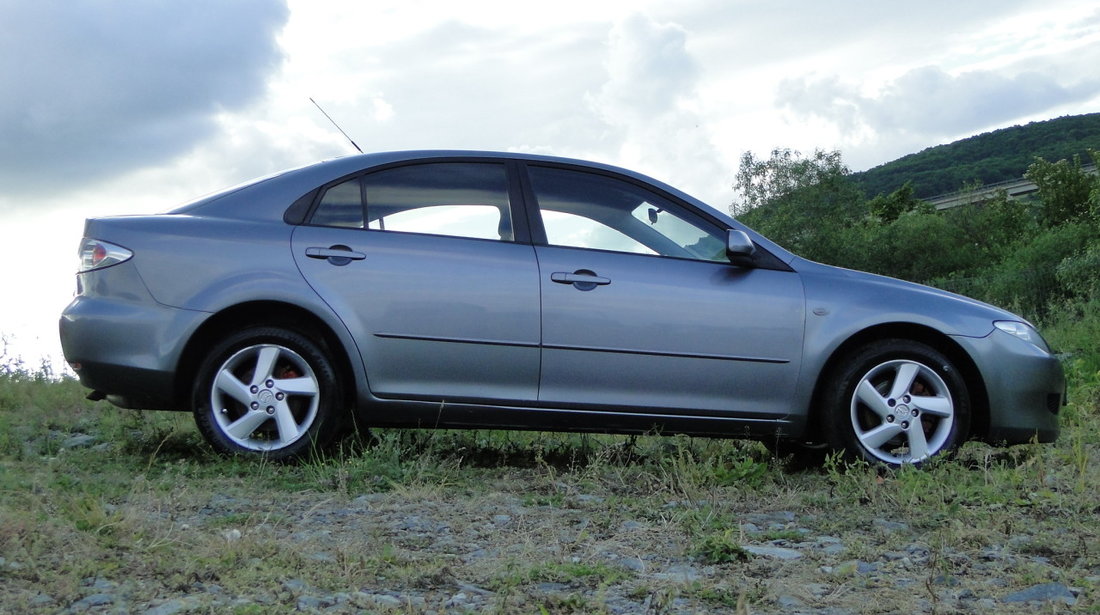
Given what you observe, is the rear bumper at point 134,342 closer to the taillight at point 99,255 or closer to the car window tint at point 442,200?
the taillight at point 99,255

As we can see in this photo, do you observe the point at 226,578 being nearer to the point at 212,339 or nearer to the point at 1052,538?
the point at 212,339

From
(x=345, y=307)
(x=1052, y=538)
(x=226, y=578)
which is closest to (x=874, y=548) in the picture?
(x=1052, y=538)

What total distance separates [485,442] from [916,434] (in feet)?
8.03

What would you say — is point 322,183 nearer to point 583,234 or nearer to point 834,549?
point 583,234

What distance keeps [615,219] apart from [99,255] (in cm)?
258

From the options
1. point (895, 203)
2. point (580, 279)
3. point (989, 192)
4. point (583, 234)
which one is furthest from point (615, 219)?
point (895, 203)

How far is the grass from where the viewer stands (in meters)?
3.45

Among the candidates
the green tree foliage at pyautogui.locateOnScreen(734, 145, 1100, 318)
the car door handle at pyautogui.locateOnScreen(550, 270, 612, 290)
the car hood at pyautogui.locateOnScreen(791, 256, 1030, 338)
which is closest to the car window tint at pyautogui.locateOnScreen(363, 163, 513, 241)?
the car door handle at pyautogui.locateOnScreen(550, 270, 612, 290)

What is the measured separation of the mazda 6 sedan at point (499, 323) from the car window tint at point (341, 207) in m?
0.01

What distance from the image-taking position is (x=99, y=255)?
18.1 ft

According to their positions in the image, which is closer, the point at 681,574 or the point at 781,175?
the point at 681,574

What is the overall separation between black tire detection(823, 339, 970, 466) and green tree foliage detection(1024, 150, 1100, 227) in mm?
57701

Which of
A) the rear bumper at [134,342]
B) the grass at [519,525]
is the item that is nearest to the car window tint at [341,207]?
the rear bumper at [134,342]

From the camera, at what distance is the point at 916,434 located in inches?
226
